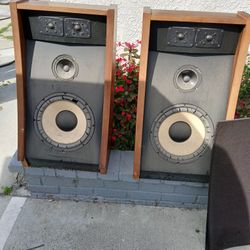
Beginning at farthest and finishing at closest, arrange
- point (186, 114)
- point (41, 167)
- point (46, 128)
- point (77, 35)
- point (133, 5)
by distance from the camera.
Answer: point (133, 5) → point (41, 167) → point (46, 128) → point (186, 114) → point (77, 35)

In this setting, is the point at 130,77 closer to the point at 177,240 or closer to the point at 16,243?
the point at 177,240

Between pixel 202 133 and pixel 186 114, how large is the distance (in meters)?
0.17

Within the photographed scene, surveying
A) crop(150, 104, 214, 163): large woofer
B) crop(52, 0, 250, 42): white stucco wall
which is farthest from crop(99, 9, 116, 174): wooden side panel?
crop(52, 0, 250, 42): white stucco wall

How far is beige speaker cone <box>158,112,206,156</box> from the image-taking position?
182 centimetres

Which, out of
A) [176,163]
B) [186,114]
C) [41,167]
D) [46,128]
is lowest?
[41,167]

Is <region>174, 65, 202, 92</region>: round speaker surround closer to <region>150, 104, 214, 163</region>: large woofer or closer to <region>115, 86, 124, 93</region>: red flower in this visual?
<region>150, 104, 214, 163</region>: large woofer

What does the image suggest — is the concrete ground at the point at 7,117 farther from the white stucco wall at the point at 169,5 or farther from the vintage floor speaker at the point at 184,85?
the white stucco wall at the point at 169,5

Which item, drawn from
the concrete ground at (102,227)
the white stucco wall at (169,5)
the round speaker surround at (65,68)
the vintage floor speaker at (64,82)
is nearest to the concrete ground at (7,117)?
the concrete ground at (102,227)

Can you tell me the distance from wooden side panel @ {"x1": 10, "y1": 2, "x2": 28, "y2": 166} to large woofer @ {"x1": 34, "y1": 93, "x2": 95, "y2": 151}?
98mm

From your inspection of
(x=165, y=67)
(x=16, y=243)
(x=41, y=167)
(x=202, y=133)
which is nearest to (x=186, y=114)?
(x=202, y=133)

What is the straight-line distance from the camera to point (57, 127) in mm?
1936

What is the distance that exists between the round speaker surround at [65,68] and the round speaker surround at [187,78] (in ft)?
2.11

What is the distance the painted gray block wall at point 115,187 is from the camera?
80.0 inches

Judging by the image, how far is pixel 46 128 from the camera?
193 centimetres
